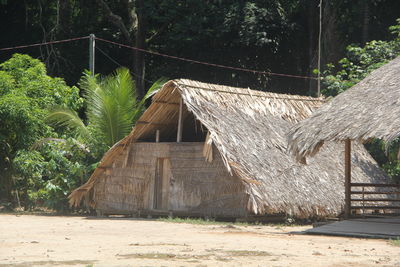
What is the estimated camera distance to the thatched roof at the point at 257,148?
1426cm

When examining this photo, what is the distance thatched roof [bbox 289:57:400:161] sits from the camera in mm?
11812

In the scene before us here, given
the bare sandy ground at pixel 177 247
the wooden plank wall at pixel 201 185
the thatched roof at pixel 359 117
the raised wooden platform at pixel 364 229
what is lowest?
the bare sandy ground at pixel 177 247

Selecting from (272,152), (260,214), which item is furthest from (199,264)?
(272,152)

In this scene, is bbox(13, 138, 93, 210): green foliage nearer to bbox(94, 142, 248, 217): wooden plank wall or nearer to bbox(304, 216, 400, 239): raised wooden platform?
bbox(94, 142, 248, 217): wooden plank wall

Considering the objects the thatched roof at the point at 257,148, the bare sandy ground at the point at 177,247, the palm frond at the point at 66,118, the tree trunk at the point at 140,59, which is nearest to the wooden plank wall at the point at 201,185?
the thatched roof at the point at 257,148

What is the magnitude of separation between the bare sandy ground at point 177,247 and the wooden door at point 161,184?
6.99 feet

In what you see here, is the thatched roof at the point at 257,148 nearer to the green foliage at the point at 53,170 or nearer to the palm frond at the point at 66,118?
the green foliage at the point at 53,170

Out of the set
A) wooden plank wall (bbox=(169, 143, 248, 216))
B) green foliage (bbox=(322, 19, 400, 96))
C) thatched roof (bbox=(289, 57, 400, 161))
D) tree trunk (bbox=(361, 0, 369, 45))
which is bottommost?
wooden plank wall (bbox=(169, 143, 248, 216))

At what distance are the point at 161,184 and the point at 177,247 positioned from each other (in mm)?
6309

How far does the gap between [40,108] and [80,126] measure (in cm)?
117

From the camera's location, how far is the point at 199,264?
777cm

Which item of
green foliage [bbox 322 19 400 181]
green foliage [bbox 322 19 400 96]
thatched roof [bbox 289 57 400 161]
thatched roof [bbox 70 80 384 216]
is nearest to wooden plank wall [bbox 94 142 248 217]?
thatched roof [bbox 70 80 384 216]

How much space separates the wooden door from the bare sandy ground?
213 cm

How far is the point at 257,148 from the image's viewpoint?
15094 millimetres
